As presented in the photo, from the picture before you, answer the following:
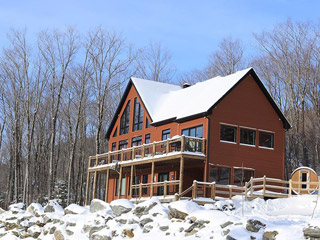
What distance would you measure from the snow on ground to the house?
3610 millimetres

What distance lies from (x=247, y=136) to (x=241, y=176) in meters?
2.69

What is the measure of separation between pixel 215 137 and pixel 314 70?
19.2 m

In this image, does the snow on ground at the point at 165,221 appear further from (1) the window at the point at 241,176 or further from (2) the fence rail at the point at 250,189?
(1) the window at the point at 241,176

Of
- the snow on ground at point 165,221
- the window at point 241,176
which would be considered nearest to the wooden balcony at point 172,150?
the window at point 241,176

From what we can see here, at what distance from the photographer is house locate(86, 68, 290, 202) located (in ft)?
86.1

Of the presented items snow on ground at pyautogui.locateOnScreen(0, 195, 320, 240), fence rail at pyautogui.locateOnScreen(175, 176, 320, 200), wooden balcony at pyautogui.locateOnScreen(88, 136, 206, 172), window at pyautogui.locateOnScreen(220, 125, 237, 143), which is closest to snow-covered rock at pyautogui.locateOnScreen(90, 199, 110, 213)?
snow on ground at pyautogui.locateOnScreen(0, 195, 320, 240)

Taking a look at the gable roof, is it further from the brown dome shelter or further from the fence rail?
the fence rail

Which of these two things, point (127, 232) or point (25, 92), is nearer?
point (127, 232)

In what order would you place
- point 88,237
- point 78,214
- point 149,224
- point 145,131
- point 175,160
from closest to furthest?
point 149,224 < point 88,237 < point 78,214 < point 175,160 < point 145,131

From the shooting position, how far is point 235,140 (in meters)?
27.6

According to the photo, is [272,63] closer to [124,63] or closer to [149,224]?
[124,63]

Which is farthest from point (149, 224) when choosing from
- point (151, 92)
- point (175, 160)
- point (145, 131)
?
point (151, 92)

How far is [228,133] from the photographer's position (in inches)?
1083

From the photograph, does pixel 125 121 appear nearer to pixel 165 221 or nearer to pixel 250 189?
pixel 250 189
